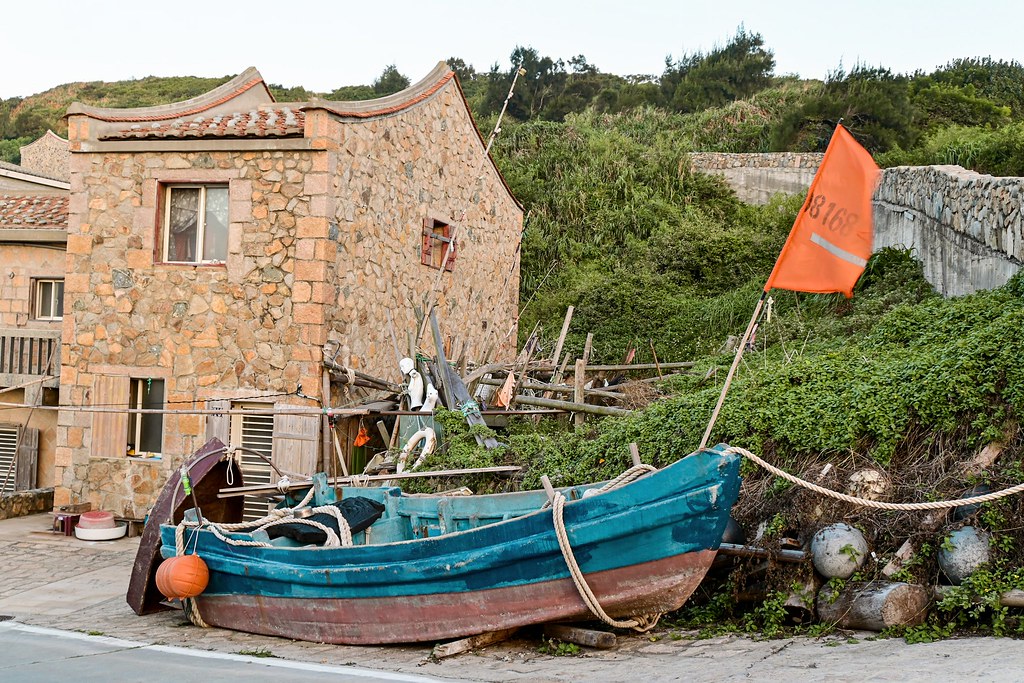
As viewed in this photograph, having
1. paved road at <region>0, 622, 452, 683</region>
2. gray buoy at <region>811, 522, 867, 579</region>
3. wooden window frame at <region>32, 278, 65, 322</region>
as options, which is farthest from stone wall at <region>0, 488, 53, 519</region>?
gray buoy at <region>811, 522, 867, 579</region>

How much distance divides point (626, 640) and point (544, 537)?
124 cm

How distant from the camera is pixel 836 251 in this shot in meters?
7.31

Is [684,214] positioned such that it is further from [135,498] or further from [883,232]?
[135,498]

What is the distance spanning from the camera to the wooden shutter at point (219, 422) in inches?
569

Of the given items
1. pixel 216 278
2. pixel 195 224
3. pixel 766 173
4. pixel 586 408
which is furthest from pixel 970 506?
pixel 766 173

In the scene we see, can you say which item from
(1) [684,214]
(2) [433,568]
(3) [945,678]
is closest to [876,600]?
(3) [945,678]

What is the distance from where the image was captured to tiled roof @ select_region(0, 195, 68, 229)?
17516 mm

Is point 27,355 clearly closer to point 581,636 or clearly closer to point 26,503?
point 26,503

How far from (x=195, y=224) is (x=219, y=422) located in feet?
9.85

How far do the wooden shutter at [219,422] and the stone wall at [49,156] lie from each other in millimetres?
23120

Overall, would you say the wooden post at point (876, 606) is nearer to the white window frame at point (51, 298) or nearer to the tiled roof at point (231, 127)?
the tiled roof at point (231, 127)

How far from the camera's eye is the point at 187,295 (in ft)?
48.4

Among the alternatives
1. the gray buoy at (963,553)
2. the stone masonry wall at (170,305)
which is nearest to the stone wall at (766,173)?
the stone masonry wall at (170,305)

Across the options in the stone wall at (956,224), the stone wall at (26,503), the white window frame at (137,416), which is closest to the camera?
the stone wall at (956,224)
